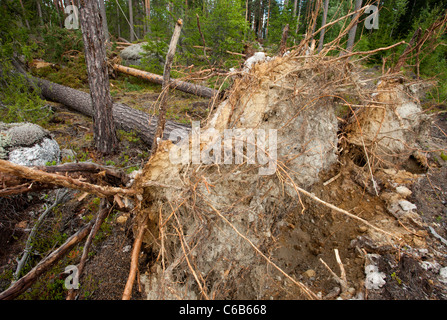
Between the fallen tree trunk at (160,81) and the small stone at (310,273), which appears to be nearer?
the small stone at (310,273)

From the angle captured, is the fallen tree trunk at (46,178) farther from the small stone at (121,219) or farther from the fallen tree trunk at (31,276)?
the small stone at (121,219)

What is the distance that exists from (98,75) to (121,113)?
1.30 meters

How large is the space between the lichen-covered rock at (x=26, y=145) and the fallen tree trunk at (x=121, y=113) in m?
1.45

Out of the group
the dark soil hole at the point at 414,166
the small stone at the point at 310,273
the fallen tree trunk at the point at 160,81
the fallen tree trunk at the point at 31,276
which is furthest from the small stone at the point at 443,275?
the fallen tree trunk at the point at 160,81

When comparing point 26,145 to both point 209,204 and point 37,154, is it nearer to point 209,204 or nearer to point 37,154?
point 37,154

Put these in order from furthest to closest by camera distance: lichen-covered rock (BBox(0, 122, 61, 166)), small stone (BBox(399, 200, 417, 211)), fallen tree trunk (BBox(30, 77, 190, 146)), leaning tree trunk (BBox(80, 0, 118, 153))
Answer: fallen tree trunk (BBox(30, 77, 190, 146)) < leaning tree trunk (BBox(80, 0, 118, 153)) < lichen-covered rock (BBox(0, 122, 61, 166)) < small stone (BBox(399, 200, 417, 211))

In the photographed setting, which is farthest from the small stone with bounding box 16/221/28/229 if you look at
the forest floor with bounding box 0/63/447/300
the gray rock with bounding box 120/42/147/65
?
the gray rock with bounding box 120/42/147/65

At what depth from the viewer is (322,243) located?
1991mm

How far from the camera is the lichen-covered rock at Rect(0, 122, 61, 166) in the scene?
276 cm

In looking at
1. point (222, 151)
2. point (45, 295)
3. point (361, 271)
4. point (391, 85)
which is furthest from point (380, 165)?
point (45, 295)

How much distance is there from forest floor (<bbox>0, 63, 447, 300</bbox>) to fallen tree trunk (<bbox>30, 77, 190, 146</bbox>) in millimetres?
1747

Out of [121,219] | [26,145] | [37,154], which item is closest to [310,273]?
[121,219]

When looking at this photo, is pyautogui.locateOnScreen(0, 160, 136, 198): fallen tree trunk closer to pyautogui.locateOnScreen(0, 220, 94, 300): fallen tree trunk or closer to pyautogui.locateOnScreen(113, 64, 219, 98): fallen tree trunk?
pyautogui.locateOnScreen(0, 220, 94, 300): fallen tree trunk

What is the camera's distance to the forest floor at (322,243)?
1.58 m
